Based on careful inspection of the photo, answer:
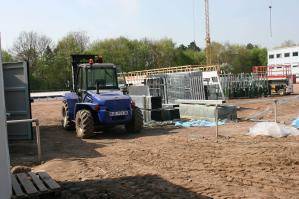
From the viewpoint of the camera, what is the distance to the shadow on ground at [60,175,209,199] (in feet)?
23.2

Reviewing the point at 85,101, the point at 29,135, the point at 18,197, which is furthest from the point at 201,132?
the point at 18,197

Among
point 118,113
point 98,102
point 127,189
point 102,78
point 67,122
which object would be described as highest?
point 102,78

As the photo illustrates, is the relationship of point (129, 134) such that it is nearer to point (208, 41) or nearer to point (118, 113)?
point (118, 113)

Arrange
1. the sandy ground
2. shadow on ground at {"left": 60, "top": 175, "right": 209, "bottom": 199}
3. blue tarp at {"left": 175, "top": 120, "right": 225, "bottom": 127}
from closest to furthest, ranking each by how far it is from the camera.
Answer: shadow on ground at {"left": 60, "top": 175, "right": 209, "bottom": 199}, the sandy ground, blue tarp at {"left": 175, "top": 120, "right": 225, "bottom": 127}

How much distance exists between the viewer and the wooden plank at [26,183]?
6698mm

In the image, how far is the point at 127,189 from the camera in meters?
7.49

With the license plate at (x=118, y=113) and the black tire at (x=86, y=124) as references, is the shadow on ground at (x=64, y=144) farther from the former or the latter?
the license plate at (x=118, y=113)

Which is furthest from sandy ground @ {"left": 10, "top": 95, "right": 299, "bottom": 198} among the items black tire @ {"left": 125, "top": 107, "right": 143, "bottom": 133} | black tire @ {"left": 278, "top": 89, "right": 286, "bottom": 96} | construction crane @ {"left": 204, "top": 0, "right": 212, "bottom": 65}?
construction crane @ {"left": 204, "top": 0, "right": 212, "bottom": 65}

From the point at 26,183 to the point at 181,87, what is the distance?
16.5m

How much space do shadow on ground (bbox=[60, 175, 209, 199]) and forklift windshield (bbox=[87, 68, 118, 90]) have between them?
6803 mm

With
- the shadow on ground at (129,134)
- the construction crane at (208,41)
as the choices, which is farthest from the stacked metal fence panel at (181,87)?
the construction crane at (208,41)

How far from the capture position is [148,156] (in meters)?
10.5

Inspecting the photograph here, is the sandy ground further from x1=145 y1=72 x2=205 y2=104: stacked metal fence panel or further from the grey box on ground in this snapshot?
x1=145 y1=72 x2=205 y2=104: stacked metal fence panel

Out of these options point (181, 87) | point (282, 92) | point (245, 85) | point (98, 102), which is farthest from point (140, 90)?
point (282, 92)
